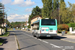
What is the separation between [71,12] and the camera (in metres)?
49.0

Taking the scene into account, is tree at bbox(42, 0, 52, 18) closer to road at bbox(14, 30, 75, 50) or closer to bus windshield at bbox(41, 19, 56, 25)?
bus windshield at bbox(41, 19, 56, 25)

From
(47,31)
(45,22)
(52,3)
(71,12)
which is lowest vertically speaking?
(47,31)

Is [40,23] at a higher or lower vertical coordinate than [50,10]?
lower

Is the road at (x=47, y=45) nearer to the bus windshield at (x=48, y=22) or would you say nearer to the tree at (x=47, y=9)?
the bus windshield at (x=48, y=22)

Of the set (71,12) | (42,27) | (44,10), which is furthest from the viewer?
(44,10)

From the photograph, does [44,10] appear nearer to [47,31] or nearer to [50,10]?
[50,10]

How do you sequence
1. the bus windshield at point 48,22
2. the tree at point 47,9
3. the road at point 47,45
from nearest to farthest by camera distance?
the road at point 47,45 < the bus windshield at point 48,22 < the tree at point 47,9

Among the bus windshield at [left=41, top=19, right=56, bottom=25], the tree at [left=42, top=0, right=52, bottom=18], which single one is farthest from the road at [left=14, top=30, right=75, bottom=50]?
the tree at [left=42, top=0, right=52, bottom=18]

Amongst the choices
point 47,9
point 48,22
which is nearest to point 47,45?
point 48,22

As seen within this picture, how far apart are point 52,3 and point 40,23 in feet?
130

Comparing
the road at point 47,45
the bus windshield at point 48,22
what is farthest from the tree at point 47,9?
the road at point 47,45

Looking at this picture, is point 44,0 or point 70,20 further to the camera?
point 44,0

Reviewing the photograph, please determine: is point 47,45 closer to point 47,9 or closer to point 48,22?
point 48,22

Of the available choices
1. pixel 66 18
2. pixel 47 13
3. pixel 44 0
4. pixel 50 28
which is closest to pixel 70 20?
pixel 66 18
